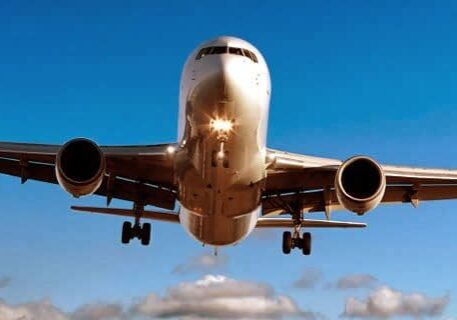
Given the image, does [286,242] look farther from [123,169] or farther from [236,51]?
[236,51]

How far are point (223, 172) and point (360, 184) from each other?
3623mm

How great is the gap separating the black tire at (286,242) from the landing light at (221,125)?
895 centimetres

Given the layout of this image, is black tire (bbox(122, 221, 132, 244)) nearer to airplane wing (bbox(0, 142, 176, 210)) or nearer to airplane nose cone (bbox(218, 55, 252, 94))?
airplane wing (bbox(0, 142, 176, 210))

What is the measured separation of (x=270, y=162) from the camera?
2027cm

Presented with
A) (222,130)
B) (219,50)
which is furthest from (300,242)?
(219,50)

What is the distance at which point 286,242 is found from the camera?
2591 centimetres

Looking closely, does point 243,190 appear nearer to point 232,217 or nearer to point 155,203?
point 232,217

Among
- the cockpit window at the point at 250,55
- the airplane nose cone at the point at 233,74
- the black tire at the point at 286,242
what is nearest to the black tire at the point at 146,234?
the black tire at the point at 286,242

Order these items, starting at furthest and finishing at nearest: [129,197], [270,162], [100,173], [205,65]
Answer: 1. [129,197]
2. [270,162]
3. [100,173]
4. [205,65]

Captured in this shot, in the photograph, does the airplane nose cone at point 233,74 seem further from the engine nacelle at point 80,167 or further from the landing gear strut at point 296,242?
the landing gear strut at point 296,242

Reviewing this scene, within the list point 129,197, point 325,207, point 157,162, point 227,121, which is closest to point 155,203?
point 129,197

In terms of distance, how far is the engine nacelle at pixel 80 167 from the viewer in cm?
1886

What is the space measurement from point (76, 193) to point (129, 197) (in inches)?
197

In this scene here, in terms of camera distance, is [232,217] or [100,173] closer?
[100,173]
